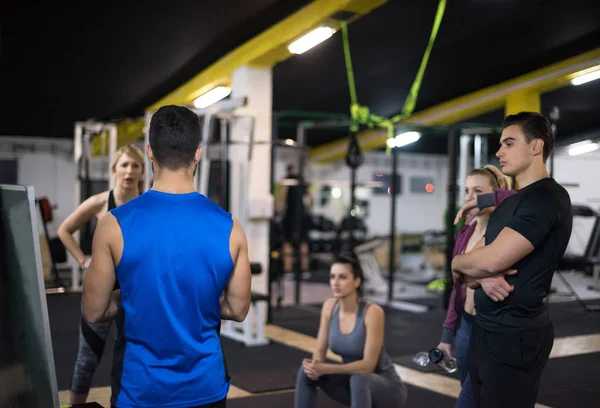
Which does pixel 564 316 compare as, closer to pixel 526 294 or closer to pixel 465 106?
pixel 526 294

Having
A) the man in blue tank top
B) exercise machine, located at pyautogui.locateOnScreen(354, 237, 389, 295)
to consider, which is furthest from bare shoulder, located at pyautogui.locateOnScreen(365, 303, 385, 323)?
exercise machine, located at pyautogui.locateOnScreen(354, 237, 389, 295)

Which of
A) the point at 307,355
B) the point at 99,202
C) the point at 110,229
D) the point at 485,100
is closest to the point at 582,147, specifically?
the point at 307,355

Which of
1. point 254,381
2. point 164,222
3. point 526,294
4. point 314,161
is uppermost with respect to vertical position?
point 314,161

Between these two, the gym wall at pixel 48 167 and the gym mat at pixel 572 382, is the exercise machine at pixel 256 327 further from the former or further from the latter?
the gym wall at pixel 48 167

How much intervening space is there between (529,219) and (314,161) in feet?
38.1

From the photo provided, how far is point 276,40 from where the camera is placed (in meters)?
5.27

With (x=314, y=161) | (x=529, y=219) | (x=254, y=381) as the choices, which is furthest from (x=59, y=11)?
(x=314, y=161)

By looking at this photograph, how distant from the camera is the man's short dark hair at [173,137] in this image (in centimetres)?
145

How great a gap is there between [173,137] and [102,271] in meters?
0.33

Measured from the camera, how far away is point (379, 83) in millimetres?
8648

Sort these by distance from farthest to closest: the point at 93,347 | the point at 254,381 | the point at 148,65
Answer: the point at 148,65 → the point at 254,381 → the point at 93,347

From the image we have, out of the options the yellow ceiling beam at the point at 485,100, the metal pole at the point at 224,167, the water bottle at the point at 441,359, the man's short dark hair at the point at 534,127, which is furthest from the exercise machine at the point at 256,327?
the man's short dark hair at the point at 534,127

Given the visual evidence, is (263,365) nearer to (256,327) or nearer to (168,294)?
(256,327)

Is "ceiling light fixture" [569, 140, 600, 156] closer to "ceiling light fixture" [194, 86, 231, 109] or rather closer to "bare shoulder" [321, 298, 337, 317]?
"bare shoulder" [321, 298, 337, 317]
